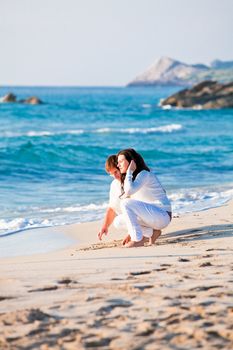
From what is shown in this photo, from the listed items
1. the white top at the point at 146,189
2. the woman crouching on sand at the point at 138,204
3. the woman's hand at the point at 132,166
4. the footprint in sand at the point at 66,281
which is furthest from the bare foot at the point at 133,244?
the footprint in sand at the point at 66,281

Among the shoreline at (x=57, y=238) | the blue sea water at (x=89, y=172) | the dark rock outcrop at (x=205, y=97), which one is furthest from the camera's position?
the dark rock outcrop at (x=205, y=97)

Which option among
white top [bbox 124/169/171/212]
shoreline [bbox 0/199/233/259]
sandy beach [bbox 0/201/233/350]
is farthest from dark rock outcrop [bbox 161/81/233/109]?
sandy beach [bbox 0/201/233/350]

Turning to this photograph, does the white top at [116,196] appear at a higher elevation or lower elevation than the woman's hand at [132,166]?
lower

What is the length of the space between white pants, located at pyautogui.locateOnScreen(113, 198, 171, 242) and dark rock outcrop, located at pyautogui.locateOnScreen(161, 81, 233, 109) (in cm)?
6563

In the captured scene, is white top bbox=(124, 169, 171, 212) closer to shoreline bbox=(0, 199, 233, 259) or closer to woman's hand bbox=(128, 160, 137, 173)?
woman's hand bbox=(128, 160, 137, 173)

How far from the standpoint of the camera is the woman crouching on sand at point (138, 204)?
8258 millimetres

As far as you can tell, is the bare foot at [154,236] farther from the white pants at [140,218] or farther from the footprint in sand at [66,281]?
the footprint in sand at [66,281]

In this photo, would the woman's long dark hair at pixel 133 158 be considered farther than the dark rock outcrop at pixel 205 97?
No

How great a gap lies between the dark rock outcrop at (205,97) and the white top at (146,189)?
65.4m

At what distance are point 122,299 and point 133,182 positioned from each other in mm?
3237

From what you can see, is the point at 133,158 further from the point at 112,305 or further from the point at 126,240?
the point at 112,305

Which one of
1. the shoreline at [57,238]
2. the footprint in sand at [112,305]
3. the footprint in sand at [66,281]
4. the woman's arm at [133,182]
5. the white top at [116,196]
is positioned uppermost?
the woman's arm at [133,182]

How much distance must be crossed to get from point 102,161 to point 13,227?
12.9 metres

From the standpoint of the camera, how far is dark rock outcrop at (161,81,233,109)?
244ft
